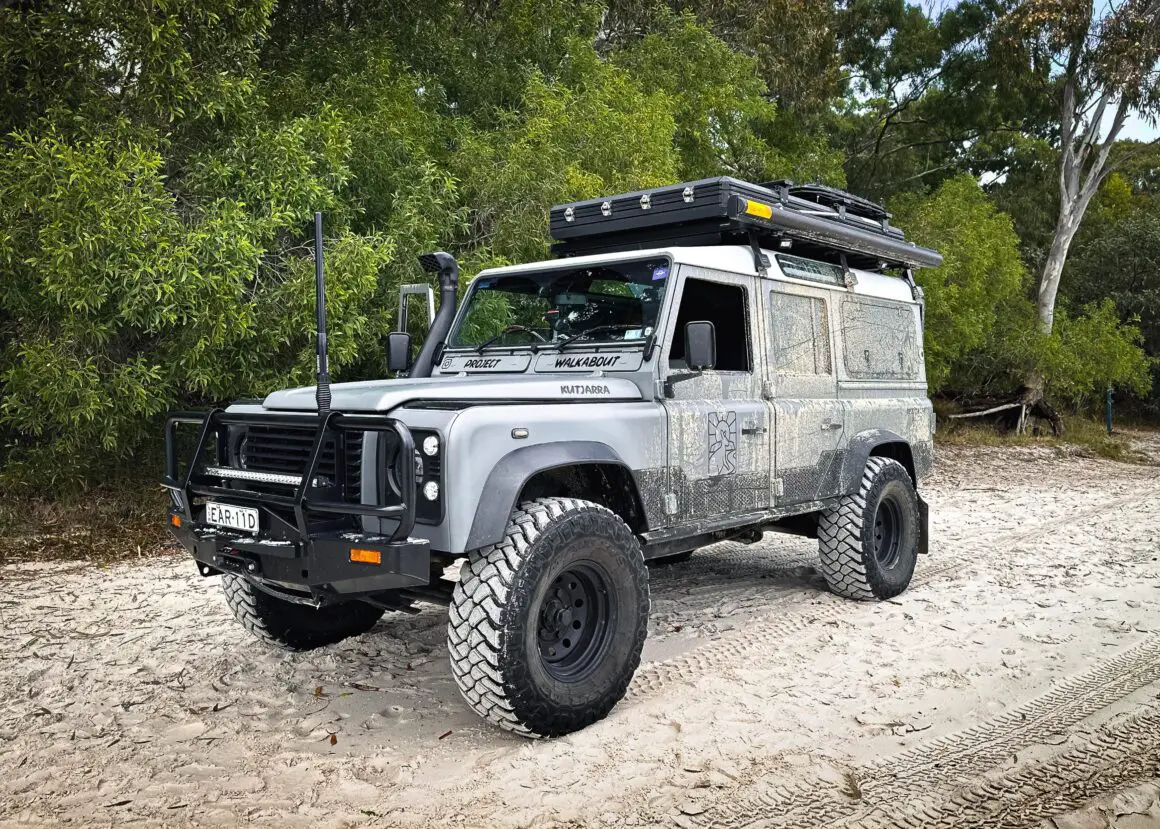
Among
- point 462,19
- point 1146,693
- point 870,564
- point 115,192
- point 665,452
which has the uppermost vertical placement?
point 462,19

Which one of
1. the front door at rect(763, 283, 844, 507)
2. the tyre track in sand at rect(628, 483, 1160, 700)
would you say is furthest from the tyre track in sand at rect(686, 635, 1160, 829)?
the front door at rect(763, 283, 844, 507)

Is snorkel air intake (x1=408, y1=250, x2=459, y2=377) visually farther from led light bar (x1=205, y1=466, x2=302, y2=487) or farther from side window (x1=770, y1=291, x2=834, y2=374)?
side window (x1=770, y1=291, x2=834, y2=374)

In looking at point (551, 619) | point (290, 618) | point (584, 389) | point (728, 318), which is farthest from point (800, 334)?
point (290, 618)

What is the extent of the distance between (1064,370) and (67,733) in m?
21.0

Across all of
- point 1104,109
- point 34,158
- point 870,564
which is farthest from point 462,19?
point 1104,109

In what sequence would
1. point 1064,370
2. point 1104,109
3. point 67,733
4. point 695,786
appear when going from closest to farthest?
point 695,786
point 67,733
point 1064,370
point 1104,109

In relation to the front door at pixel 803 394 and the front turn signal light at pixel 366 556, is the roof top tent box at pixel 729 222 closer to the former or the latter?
the front door at pixel 803 394

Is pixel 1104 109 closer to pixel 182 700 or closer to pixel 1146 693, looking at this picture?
pixel 1146 693

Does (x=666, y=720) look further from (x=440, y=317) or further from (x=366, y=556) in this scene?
(x=440, y=317)

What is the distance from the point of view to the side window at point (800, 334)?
18.6 feet

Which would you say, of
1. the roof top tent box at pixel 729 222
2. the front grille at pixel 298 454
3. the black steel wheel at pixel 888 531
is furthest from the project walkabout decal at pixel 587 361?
the black steel wheel at pixel 888 531

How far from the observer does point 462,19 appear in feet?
45.0

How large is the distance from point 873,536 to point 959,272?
1369 cm

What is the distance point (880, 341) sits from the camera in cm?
673
